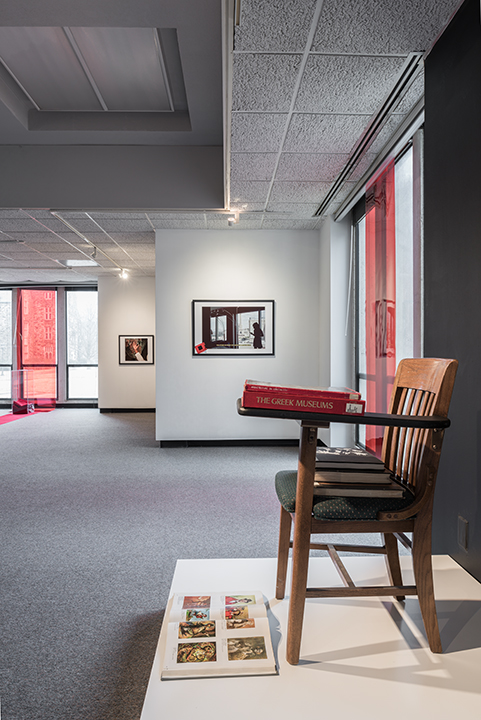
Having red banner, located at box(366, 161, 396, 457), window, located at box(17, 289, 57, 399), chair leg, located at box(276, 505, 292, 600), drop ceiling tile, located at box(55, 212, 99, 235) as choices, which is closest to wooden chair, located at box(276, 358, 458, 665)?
chair leg, located at box(276, 505, 292, 600)

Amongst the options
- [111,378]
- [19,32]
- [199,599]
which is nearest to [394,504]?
[199,599]

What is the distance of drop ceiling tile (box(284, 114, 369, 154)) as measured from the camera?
10.1 ft

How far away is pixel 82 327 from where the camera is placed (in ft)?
33.8

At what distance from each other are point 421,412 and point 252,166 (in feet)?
9.65

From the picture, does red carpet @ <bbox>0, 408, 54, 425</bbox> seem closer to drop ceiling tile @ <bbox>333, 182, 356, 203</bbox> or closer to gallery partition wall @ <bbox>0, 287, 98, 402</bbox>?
gallery partition wall @ <bbox>0, 287, 98, 402</bbox>

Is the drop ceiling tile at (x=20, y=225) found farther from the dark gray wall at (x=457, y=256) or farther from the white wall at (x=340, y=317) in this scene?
the dark gray wall at (x=457, y=256)

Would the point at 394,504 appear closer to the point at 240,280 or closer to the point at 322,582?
the point at 322,582

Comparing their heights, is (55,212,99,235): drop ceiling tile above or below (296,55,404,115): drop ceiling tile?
below

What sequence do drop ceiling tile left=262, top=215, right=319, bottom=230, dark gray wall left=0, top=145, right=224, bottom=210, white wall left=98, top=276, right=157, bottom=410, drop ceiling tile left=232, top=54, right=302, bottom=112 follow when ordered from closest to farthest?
drop ceiling tile left=232, top=54, right=302, bottom=112 → dark gray wall left=0, top=145, right=224, bottom=210 → drop ceiling tile left=262, top=215, right=319, bottom=230 → white wall left=98, top=276, right=157, bottom=410

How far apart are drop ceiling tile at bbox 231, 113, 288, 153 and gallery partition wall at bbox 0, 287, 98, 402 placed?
7.49 metres

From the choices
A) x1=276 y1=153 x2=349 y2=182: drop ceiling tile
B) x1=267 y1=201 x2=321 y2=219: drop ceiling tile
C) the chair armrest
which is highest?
x1=267 y1=201 x2=321 y2=219: drop ceiling tile

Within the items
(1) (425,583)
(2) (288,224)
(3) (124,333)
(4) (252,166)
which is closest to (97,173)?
(4) (252,166)

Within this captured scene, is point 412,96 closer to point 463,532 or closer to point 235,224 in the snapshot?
point 463,532

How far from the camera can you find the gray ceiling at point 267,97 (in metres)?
2.18
